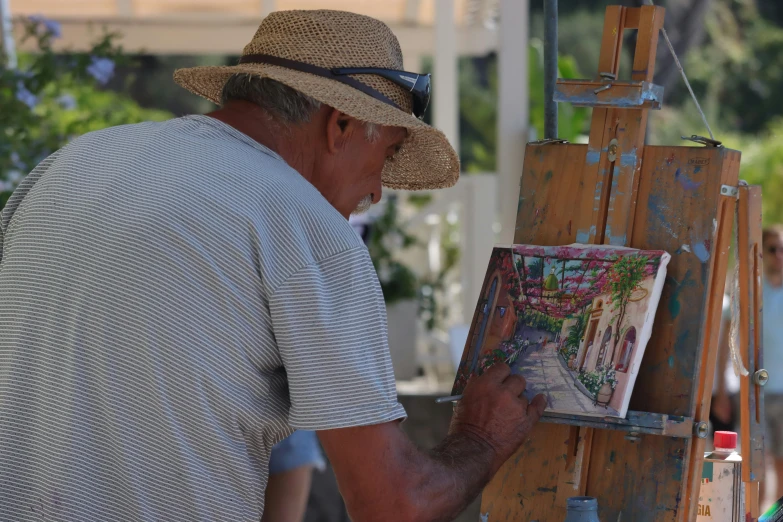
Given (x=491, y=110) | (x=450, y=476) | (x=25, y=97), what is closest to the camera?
(x=450, y=476)

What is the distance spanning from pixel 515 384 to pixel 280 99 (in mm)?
633

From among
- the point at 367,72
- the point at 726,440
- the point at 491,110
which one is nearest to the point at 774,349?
the point at 726,440

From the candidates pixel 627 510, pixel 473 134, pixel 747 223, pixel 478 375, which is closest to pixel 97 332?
pixel 478 375

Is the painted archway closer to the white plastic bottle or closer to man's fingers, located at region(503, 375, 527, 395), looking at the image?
man's fingers, located at region(503, 375, 527, 395)

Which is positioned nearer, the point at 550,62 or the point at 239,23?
the point at 550,62

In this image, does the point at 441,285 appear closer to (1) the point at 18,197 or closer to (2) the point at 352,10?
(2) the point at 352,10

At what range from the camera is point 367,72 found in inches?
64.5

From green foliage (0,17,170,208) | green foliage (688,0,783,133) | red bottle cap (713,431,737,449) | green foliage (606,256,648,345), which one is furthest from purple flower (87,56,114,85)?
green foliage (688,0,783,133)

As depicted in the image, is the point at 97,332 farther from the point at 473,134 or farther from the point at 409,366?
the point at 473,134

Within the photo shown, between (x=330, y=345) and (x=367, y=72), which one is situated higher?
(x=367, y=72)

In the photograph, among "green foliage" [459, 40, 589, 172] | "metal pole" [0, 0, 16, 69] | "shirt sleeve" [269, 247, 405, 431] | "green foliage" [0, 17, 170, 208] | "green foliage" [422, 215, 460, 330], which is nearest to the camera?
"shirt sleeve" [269, 247, 405, 431]

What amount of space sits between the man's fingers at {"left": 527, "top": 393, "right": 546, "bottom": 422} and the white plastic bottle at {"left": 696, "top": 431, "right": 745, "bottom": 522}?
37cm

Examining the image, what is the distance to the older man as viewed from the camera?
137 centimetres

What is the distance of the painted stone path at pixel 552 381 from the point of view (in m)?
1.71
